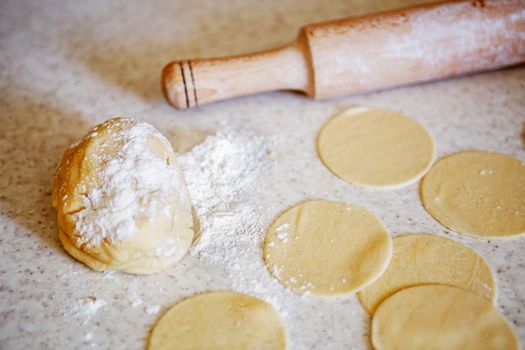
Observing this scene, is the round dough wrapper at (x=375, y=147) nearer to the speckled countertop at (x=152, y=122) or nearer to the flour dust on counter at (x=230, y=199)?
the speckled countertop at (x=152, y=122)

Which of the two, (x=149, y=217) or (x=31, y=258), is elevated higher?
(x=149, y=217)

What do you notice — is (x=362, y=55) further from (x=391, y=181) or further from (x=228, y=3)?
(x=228, y=3)

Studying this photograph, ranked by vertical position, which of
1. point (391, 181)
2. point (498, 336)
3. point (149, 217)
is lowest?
point (498, 336)

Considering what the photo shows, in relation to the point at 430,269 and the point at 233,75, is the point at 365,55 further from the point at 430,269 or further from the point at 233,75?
the point at 430,269

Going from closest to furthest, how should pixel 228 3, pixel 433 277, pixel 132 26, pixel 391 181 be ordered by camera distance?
pixel 433 277 → pixel 391 181 → pixel 132 26 → pixel 228 3

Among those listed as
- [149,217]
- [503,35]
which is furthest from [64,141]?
[503,35]

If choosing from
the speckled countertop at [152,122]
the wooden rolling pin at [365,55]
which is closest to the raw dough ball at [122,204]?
the speckled countertop at [152,122]

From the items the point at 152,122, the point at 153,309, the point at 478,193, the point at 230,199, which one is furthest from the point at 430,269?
the point at 152,122
